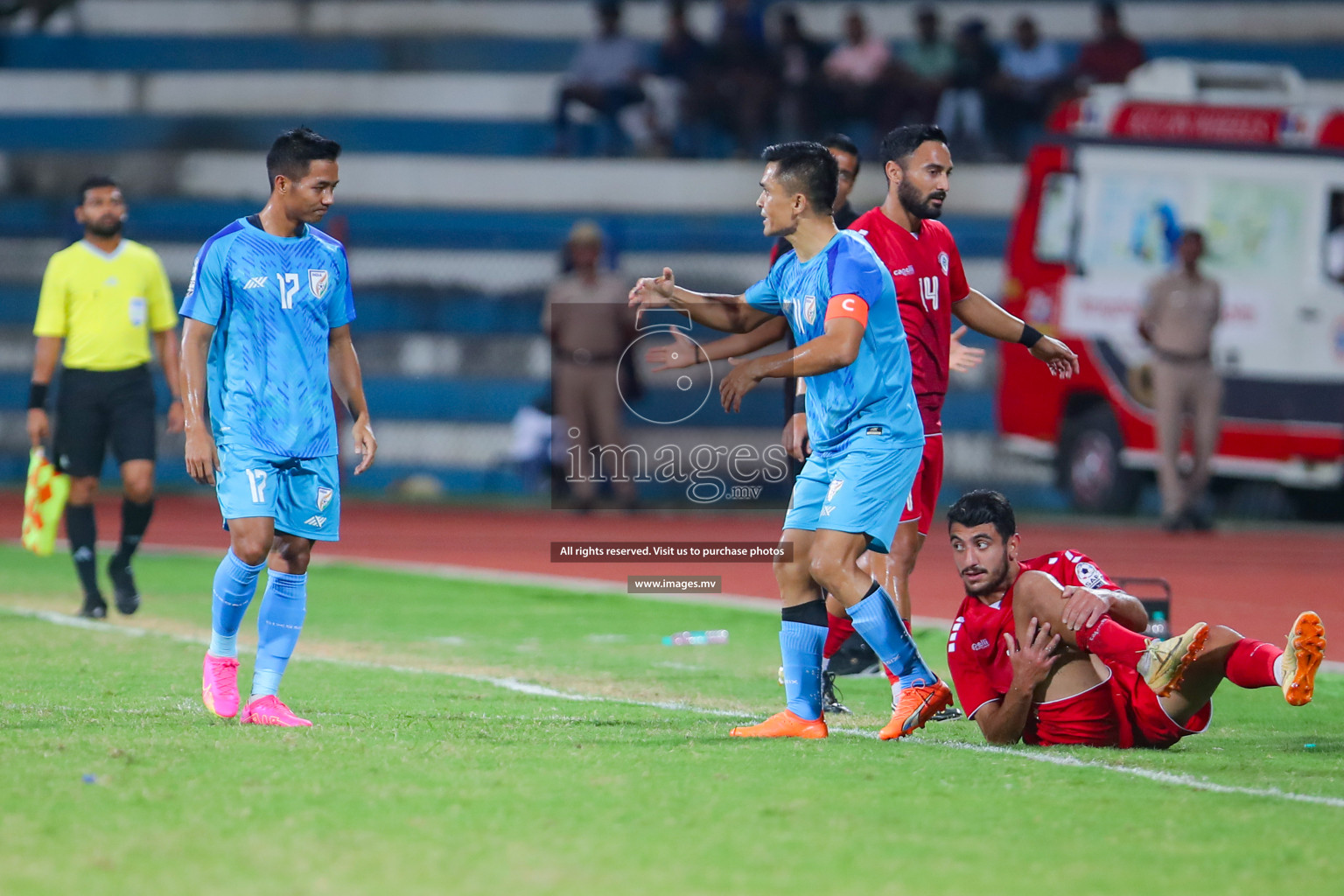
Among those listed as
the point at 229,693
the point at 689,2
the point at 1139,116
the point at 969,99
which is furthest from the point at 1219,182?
the point at 229,693

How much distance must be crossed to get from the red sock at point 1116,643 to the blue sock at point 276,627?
2.77m

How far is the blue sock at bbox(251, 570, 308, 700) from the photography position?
6.61 metres

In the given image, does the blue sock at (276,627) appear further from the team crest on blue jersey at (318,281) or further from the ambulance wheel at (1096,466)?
the ambulance wheel at (1096,466)

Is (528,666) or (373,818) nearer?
(373,818)

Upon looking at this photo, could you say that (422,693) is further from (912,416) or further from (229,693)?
(912,416)

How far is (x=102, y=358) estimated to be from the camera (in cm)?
1008

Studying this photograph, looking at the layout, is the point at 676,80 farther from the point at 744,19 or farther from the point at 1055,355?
the point at 1055,355

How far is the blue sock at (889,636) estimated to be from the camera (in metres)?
6.30

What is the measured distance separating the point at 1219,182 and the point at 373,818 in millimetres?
13312

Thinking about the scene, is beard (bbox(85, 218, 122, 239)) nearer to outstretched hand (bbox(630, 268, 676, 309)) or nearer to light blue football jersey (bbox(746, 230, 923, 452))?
outstretched hand (bbox(630, 268, 676, 309))

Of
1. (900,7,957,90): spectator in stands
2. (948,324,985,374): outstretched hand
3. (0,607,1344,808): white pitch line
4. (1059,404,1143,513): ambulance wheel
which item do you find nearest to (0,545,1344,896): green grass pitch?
(0,607,1344,808): white pitch line

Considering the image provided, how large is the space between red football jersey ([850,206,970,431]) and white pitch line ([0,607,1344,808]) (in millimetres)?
1426

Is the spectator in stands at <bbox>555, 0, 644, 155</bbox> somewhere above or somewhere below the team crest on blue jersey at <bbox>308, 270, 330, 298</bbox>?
above

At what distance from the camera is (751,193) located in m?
21.5
